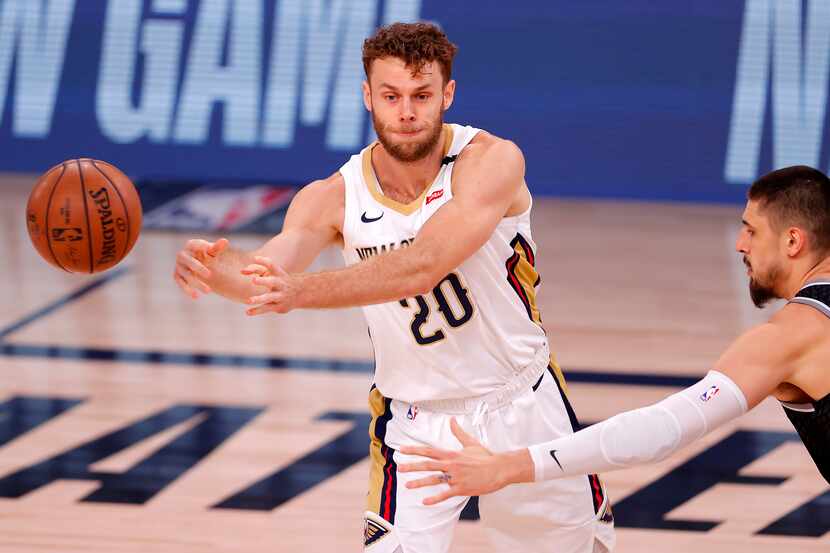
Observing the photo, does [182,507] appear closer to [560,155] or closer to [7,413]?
[7,413]

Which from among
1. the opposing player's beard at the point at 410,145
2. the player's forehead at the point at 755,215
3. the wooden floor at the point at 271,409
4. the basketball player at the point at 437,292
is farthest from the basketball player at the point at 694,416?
the wooden floor at the point at 271,409

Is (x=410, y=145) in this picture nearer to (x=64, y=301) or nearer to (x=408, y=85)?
(x=408, y=85)

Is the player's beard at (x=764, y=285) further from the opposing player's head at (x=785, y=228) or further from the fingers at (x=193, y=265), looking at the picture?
the fingers at (x=193, y=265)

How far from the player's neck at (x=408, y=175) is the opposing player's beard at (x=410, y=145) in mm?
60

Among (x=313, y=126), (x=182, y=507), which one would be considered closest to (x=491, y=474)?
(x=182, y=507)

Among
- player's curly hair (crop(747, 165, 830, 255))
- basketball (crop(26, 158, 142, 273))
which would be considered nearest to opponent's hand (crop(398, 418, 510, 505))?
player's curly hair (crop(747, 165, 830, 255))

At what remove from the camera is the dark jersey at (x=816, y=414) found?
3764 mm

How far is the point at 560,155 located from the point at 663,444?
329 inches

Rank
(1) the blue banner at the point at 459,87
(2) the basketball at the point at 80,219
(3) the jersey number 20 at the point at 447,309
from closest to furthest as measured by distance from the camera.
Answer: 1. (3) the jersey number 20 at the point at 447,309
2. (2) the basketball at the point at 80,219
3. (1) the blue banner at the point at 459,87

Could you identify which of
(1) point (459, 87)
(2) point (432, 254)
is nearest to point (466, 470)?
(2) point (432, 254)

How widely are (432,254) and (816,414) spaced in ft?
4.05

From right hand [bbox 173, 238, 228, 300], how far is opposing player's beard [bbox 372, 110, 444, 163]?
2.07 feet

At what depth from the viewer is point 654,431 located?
371 centimetres

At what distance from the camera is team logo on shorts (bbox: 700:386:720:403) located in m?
3.71
